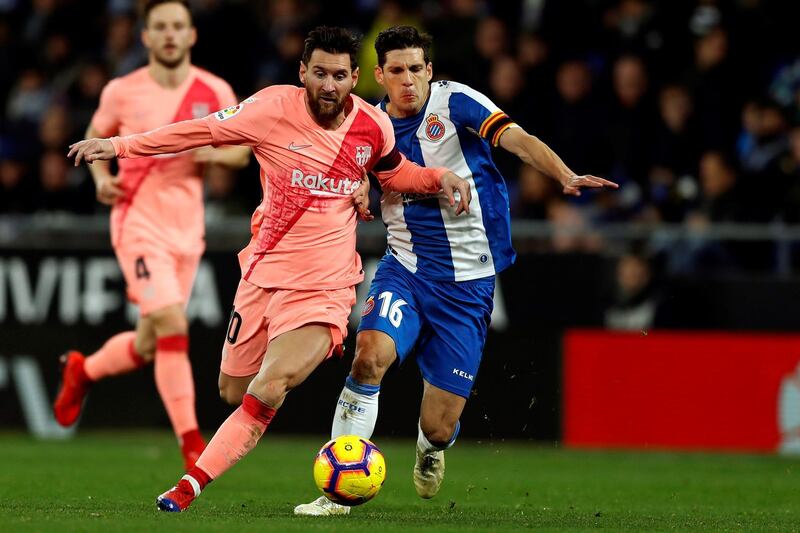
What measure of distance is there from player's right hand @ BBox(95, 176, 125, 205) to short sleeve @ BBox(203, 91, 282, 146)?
2393mm

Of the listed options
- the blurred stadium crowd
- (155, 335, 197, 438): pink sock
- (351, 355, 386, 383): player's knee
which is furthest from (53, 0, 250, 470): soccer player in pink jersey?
the blurred stadium crowd

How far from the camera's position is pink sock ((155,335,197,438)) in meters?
9.22

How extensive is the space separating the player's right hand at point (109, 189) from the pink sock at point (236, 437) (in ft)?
9.47

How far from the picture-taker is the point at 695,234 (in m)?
12.7

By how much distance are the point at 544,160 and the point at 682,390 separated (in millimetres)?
5748

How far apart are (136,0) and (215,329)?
233 inches

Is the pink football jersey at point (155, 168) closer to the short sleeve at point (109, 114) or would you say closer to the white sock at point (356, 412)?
the short sleeve at point (109, 114)

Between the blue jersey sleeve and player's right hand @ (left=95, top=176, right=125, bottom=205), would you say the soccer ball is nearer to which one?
the blue jersey sleeve

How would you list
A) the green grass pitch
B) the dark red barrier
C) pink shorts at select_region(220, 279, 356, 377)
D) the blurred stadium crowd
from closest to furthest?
1. the green grass pitch
2. pink shorts at select_region(220, 279, 356, 377)
3. the dark red barrier
4. the blurred stadium crowd

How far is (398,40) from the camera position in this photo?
26.0ft

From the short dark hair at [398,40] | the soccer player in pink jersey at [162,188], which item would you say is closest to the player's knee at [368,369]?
the short dark hair at [398,40]

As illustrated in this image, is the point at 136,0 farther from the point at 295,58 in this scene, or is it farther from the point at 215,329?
the point at 215,329

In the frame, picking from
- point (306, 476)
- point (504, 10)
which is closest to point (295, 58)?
point (504, 10)

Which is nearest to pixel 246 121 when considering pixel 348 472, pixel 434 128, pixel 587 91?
pixel 434 128
